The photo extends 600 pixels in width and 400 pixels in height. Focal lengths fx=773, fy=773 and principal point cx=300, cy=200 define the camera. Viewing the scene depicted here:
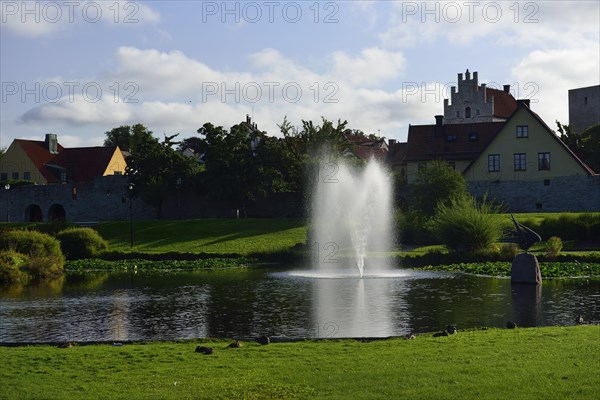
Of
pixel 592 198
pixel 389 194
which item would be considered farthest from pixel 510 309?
pixel 592 198

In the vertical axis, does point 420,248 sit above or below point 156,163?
below

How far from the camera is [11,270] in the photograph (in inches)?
1323

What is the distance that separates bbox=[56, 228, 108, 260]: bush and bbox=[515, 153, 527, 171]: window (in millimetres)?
37014

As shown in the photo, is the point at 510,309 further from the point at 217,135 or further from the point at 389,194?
the point at 217,135

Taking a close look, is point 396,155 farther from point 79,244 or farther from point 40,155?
point 40,155

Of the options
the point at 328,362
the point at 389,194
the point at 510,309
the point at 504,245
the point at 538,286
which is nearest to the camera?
the point at 328,362

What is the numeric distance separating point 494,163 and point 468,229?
2901cm

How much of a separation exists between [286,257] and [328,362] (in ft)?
103

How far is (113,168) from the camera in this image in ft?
328

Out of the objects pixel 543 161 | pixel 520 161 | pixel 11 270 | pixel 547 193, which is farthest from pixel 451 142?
pixel 11 270

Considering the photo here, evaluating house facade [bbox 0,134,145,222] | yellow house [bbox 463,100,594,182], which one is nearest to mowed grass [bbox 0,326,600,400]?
yellow house [bbox 463,100,594,182]

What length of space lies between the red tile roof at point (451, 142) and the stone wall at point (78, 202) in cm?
2640

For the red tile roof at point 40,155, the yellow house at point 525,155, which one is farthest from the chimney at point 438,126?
the red tile roof at point 40,155

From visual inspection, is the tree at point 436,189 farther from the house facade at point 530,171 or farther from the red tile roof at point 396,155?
the red tile roof at point 396,155
